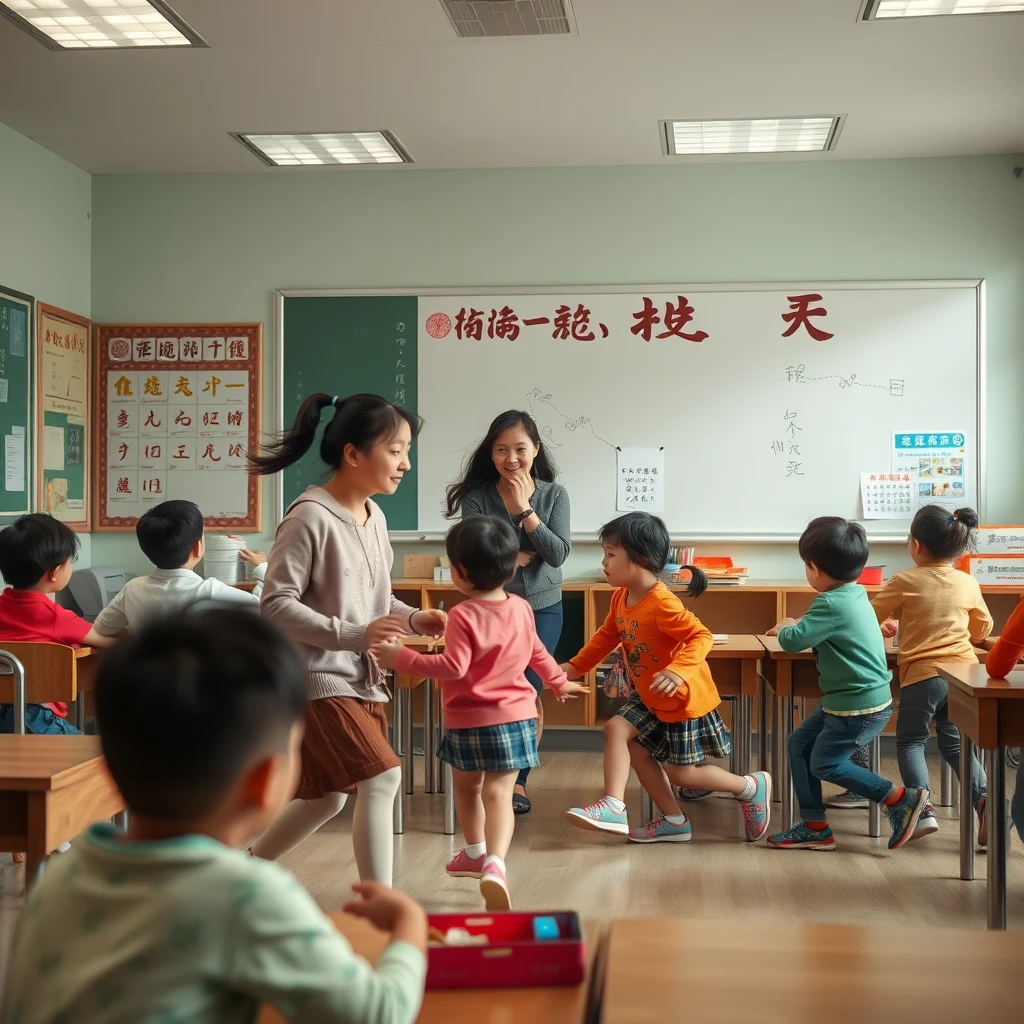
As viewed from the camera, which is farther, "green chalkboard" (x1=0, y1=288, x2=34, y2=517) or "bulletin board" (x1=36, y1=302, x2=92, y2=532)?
"bulletin board" (x1=36, y1=302, x2=92, y2=532)

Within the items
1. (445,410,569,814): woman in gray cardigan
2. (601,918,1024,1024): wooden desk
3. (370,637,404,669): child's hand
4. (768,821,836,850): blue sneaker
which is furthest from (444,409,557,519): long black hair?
(601,918,1024,1024): wooden desk

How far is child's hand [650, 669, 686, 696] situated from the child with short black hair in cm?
260

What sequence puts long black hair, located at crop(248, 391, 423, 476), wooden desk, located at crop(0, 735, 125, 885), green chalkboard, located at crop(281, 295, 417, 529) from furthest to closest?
green chalkboard, located at crop(281, 295, 417, 529) → long black hair, located at crop(248, 391, 423, 476) → wooden desk, located at crop(0, 735, 125, 885)

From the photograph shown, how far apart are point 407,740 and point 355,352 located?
199cm

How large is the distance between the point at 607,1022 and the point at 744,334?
4803 millimetres

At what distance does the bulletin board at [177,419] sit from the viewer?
5711 mm

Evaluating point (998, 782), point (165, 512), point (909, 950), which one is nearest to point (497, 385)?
point (165, 512)

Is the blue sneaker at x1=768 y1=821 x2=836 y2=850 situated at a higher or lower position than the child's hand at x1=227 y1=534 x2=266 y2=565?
lower

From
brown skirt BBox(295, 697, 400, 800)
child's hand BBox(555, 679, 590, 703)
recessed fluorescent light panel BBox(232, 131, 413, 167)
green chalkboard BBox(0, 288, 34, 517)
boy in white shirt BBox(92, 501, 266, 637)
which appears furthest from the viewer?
recessed fluorescent light panel BBox(232, 131, 413, 167)

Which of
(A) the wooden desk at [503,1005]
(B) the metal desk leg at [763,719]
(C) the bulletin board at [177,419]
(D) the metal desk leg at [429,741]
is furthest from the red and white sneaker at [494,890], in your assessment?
(C) the bulletin board at [177,419]

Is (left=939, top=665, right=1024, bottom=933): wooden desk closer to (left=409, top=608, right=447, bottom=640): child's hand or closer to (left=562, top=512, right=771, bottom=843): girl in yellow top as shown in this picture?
(left=562, top=512, right=771, bottom=843): girl in yellow top

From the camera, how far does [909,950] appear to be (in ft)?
3.64

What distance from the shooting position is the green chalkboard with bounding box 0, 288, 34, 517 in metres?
4.90

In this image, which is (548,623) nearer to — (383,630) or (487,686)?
(487,686)
